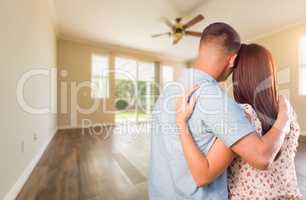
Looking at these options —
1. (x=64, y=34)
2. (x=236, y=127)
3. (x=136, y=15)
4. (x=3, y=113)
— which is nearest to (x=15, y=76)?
(x=3, y=113)

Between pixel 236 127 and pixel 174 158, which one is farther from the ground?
pixel 236 127

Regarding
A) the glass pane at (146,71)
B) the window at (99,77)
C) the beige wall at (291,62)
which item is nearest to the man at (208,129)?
the beige wall at (291,62)

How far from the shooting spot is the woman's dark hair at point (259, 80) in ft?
2.21

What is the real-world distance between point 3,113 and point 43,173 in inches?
46.9

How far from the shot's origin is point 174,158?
0.66 metres

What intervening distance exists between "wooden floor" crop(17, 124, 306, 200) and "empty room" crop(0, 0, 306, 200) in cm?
2

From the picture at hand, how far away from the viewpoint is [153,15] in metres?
4.34

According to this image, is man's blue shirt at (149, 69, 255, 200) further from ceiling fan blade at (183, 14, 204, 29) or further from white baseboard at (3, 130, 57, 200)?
ceiling fan blade at (183, 14, 204, 29)

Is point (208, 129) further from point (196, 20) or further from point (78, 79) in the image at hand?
point (78, 79)

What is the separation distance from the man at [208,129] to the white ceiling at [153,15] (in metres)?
3.58

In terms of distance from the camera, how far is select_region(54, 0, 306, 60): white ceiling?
12.6ft

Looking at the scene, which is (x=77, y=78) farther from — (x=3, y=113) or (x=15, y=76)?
(x=3, y=113)

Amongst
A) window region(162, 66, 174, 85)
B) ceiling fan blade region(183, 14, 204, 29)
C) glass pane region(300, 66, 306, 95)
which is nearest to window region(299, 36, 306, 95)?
glass pane region(300, 66, 306, 95)

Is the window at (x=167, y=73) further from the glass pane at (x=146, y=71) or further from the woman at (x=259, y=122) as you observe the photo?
the woman at (x=259, y=122)
